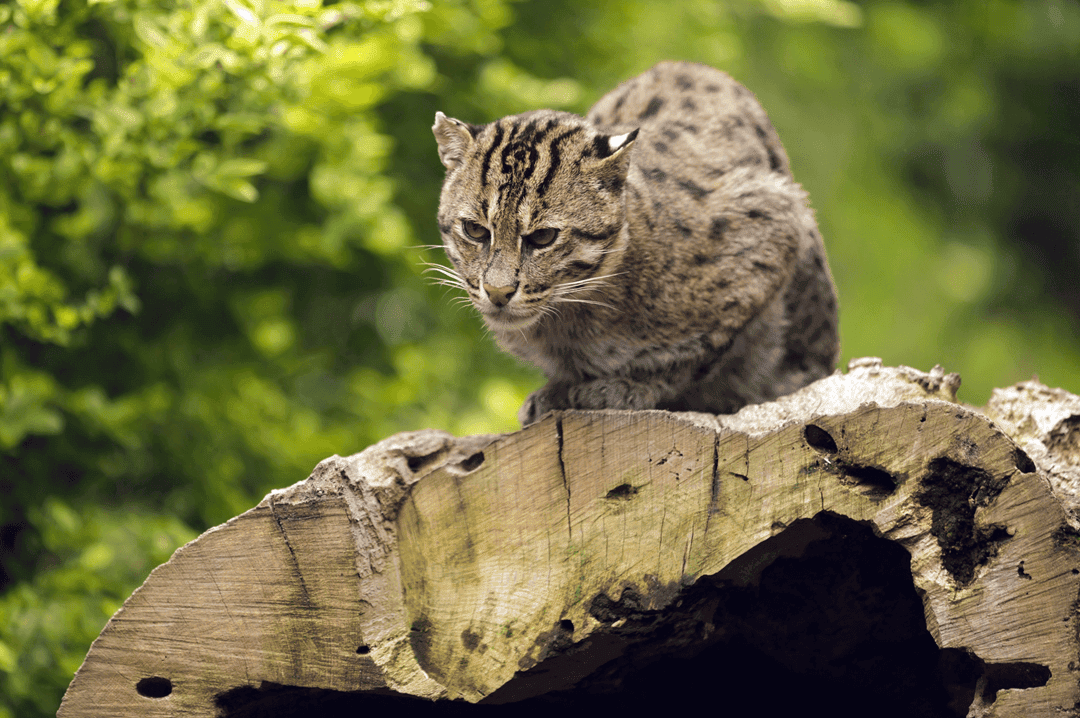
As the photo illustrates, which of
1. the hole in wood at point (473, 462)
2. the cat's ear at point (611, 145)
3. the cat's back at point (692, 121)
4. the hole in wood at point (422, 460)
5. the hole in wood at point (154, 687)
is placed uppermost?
the cat's back at point (692, 121)

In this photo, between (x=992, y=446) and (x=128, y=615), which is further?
(x=128, y=615)

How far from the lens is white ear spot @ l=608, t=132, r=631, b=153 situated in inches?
133

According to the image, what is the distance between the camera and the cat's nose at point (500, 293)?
11.0 ft

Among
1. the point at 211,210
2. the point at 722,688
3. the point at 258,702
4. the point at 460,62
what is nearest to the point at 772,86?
the point at 460,62

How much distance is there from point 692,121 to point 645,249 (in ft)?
3.07

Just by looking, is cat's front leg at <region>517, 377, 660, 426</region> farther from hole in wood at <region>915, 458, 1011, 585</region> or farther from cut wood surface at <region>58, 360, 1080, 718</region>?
hole in wood at <region>915, 458, 1011, 585</region>

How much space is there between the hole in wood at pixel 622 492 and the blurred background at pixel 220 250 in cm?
213

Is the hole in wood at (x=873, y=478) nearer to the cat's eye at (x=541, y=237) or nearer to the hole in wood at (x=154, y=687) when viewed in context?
the cat's eye at (x=541, y=237)

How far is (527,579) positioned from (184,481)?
280 centimetres

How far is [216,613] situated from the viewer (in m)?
2.99

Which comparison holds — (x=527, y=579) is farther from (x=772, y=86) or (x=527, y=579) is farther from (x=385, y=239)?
(x=772, y=86)

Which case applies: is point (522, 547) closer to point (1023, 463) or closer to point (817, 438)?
point (817, 438)

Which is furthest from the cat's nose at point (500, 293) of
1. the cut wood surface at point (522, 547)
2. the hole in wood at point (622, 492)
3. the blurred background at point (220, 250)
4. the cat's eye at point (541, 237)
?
the blurred background at point (220, 250)

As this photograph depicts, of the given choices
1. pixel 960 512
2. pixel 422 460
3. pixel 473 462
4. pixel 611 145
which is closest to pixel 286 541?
pixel 422 460
